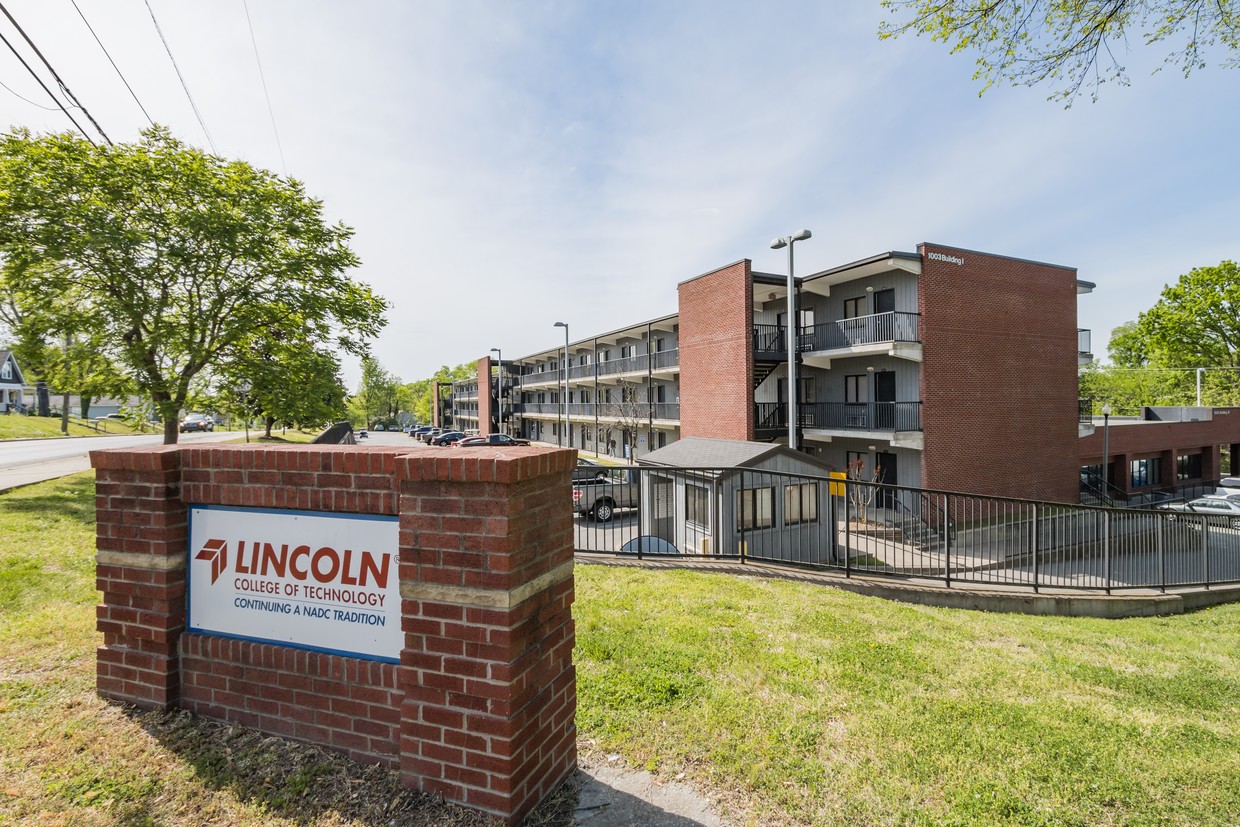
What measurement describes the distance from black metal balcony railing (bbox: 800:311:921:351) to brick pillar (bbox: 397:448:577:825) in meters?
19.3

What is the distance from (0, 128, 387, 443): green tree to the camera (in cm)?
1270

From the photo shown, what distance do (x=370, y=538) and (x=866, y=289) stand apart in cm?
2194

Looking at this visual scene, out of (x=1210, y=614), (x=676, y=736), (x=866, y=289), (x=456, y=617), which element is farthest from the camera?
(x=866, y=289)

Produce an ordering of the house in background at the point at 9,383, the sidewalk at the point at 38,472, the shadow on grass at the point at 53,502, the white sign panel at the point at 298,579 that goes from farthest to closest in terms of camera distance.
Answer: the house in background at the point at 9,383
the sidewalk at the point at 38,472
the shadow on grass at the point at 53,502
the white sign panel at the point at 298,579

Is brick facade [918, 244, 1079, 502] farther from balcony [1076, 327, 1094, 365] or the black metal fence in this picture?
the black metal fence

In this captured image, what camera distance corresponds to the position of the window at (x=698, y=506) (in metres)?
11.6

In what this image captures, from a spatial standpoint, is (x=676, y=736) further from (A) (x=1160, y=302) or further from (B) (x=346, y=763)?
(A) (x=1160, y=302)

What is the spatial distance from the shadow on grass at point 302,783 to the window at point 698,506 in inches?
360

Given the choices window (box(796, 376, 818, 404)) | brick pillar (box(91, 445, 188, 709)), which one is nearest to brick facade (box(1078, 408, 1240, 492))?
window (box(796, 376, 818, 404))

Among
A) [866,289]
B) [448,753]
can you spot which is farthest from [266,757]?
[866,289]

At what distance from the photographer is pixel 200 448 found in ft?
10.7

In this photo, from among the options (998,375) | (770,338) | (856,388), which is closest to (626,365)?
(770,338)

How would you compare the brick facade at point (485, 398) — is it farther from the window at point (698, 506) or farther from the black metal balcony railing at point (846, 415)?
the window at point (698, 506)

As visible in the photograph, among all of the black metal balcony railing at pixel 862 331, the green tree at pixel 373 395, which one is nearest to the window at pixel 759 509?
the black metal balcony railing at pixel 862 331
